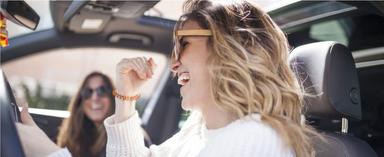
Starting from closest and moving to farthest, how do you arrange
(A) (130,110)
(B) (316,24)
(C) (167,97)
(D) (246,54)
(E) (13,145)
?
1. (E) (13,145)
2. (D) (246,54)
3. (A) (130,110)
4. (B) (316,24)
5. (C) (167,97)

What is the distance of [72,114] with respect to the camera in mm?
3283

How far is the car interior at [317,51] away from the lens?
1.66 metres

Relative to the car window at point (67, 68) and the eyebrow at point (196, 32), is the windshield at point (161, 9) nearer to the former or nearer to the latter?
the eyebrow at point (196, 32)

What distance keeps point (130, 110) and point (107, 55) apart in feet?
7.88

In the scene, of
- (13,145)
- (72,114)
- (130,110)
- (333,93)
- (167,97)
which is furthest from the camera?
(167,97)

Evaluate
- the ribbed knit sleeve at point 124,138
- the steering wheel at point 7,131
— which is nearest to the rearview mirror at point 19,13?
the steering wheel at point 7,131

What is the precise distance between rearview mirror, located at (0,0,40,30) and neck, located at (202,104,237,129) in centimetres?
58

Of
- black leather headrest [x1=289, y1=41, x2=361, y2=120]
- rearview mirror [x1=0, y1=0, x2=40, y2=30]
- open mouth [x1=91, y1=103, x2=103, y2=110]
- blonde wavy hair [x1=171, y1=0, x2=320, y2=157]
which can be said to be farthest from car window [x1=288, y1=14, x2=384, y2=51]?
open mouth [x1=91, y1=103, x2=103, y2=110]

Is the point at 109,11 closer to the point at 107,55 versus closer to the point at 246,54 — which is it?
the point at 246,54

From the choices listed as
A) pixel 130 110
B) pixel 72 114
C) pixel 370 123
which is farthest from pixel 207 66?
pixel 72 114

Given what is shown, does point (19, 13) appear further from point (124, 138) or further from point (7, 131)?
point (124, 138)

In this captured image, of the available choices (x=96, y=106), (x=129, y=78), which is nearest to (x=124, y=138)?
(x=129, y=78)

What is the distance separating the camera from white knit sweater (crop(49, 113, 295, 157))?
1409mm

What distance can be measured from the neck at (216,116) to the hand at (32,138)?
0.44m
